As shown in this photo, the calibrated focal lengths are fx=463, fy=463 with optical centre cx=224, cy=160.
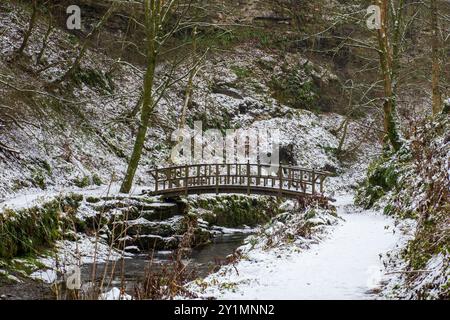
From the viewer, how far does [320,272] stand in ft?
21.8

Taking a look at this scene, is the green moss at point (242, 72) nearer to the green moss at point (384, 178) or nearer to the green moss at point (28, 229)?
the green moss at point (384, 178)

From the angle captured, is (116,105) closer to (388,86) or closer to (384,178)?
(388,86)

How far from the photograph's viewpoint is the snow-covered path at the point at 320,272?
572 cm

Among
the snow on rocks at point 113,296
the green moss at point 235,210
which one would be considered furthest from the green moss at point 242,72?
the snow on rocks at point 113,296

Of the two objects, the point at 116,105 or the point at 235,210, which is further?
the point at 116,105

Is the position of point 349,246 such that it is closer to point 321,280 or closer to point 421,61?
point 321,280

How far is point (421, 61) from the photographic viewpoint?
3100 cm

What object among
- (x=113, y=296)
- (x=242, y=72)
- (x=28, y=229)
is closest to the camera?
(x=113, y=296)

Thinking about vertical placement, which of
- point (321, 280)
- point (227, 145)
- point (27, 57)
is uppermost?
point (27, 57)

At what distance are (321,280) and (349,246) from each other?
7.65 feet

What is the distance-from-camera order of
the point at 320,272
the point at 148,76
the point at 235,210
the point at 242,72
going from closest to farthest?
the point at 320,272 < the point at 148,76 < the point at 235,210 < the point at 242,72

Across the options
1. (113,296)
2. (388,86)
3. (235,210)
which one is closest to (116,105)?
(235,210)

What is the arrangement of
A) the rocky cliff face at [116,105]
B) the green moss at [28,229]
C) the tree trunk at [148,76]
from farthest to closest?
the rocky cliff face at [116,105]
the tree trunk at [148,76]
the green moss at [28,229]

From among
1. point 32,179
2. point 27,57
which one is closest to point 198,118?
point 27,57
